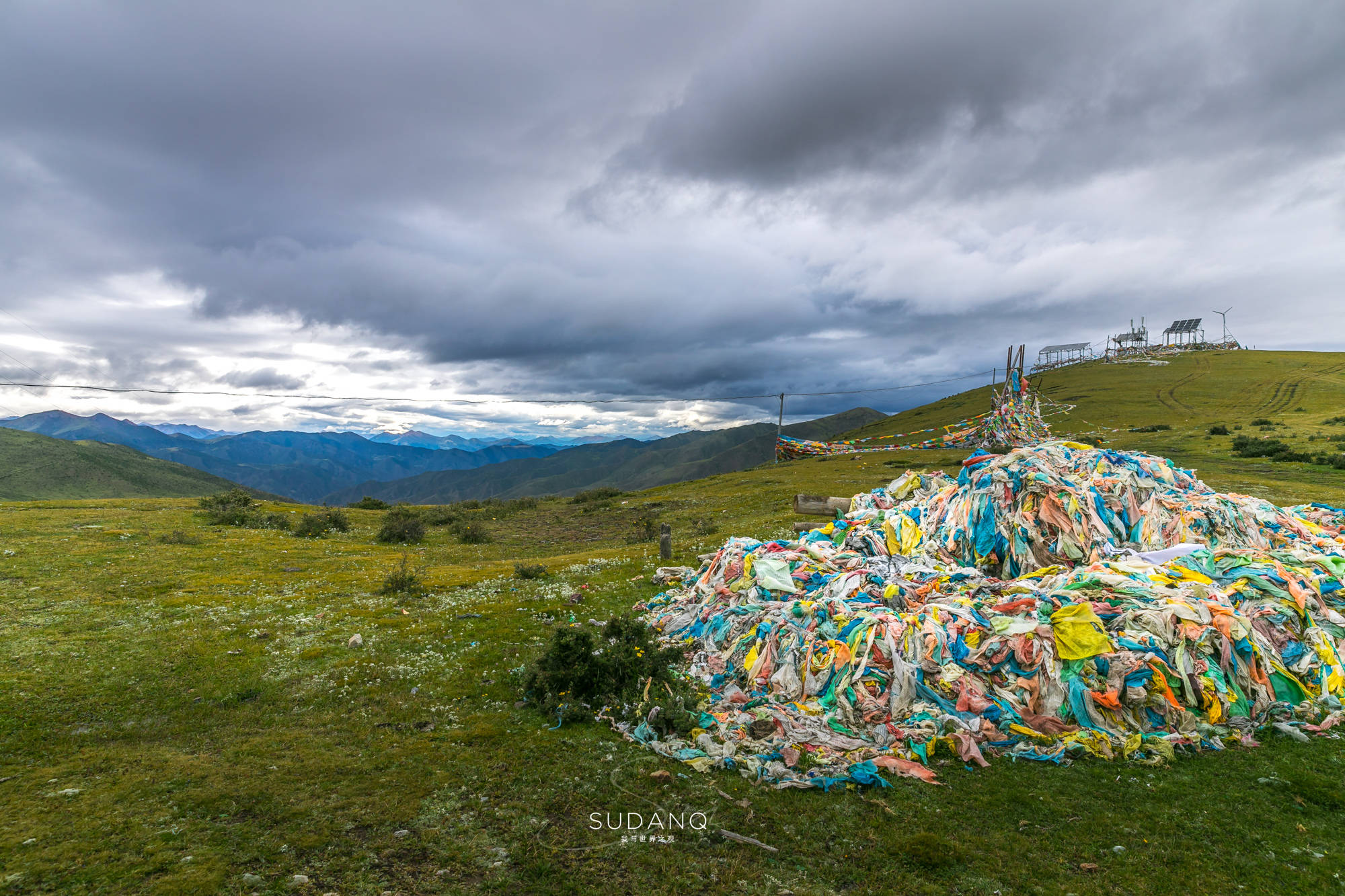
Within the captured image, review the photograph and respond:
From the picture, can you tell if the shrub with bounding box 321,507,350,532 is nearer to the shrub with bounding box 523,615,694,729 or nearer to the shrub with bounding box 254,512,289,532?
the shrub with bounding box 254,512,289,532

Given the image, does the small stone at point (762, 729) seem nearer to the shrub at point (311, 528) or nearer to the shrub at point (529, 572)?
the shrub at point (529, 572)

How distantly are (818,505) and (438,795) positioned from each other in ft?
73.4

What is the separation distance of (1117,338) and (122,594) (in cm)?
18274

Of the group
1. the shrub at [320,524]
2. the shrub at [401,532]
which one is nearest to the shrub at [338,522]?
the shrub at [320,524]

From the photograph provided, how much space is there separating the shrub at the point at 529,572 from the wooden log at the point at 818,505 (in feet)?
44.2

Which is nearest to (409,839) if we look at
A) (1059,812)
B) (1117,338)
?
(1059,812)

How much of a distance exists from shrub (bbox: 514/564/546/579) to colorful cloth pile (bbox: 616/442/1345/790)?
6.69 m

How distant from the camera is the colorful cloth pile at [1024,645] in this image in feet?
28.6

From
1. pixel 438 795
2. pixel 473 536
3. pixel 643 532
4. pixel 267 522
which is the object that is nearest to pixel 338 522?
pixel 267 522

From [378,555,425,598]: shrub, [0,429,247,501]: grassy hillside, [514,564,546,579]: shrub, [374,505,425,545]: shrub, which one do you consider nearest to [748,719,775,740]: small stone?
[514,564,546,579]: shrub

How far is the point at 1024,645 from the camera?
980cm

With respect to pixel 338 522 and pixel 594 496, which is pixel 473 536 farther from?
pixel 594 496

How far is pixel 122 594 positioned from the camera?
16.0 m

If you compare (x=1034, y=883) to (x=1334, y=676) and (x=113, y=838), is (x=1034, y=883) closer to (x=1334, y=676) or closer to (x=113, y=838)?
Result: (x=1334, y=676)
